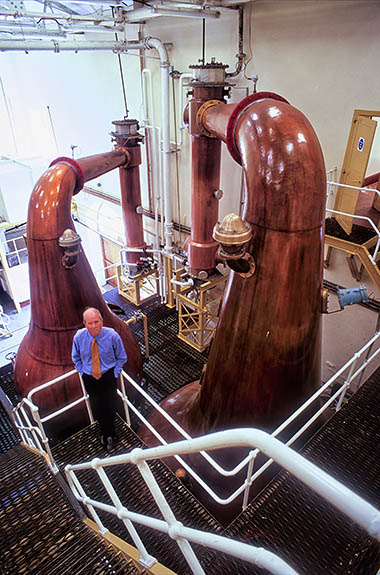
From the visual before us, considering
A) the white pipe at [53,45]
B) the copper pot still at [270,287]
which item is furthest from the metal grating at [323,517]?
the white pipe at [53,45]

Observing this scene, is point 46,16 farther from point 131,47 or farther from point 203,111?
point 203,111

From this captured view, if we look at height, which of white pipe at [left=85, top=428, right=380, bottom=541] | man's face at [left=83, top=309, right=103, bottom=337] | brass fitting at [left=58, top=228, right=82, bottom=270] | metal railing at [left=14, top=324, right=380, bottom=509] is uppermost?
white pipe at [left=85, top=428, right=380, bottom=541]

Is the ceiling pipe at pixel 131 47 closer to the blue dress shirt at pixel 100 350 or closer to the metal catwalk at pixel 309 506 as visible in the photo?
the blue dress shirt at pixel 100 350

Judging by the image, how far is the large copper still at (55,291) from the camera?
4168 millimetres

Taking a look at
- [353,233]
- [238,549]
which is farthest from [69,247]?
[353,233]

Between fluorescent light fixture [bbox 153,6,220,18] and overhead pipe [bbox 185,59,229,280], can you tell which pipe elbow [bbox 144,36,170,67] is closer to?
fluorescent light fixture [bbox 153,6,220,18]

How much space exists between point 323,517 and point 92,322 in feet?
7.34

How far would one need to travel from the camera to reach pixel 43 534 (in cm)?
253

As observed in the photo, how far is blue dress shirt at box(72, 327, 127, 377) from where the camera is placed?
3.36m

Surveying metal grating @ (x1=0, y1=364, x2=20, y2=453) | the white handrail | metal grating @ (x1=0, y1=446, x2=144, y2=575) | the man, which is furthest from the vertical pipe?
metal grating @ (x1=0, y1=446, x2=144, y2=575)

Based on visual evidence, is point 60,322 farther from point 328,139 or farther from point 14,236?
point 14,236

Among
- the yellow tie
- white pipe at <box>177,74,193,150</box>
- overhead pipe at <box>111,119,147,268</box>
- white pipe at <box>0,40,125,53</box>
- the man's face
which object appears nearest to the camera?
the man's face

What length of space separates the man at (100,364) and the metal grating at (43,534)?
0.62 m

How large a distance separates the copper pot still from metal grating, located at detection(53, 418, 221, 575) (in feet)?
1.46
